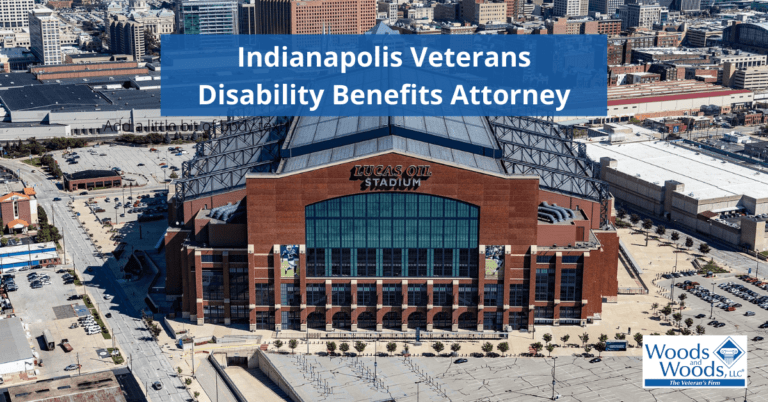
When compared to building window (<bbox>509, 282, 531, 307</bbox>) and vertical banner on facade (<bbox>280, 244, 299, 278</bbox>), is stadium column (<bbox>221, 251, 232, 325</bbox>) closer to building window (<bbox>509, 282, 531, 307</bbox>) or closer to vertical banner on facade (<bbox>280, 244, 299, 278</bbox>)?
vertical banner on facade (<bbox>280, 244, 299, 278</bbox>)

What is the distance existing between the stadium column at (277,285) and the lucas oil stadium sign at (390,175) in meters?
16.6

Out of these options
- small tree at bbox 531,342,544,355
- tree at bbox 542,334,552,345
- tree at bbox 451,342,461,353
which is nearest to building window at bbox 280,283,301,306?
tree at bbox 451,342,461,353

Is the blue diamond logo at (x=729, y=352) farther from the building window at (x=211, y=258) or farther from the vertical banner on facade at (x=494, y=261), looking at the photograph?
the building window at (x=211, y=258)

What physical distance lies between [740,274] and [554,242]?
51.9 metres

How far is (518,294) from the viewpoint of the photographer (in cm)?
15700

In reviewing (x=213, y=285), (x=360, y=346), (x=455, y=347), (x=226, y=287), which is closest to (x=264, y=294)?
(x=226, y=287)

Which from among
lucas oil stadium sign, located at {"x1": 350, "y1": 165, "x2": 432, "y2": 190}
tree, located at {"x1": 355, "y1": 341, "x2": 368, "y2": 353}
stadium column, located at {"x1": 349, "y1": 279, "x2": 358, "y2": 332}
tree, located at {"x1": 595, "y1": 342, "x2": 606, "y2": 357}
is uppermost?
lucas oil stadium sign, located at {"x1": 350, "y1": 165, "x2": 432, "y2": 190}

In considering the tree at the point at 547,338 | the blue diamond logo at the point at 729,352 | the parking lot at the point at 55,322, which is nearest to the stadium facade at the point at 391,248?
the tree at the point at 547,338

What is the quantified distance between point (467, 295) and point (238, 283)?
36208mm

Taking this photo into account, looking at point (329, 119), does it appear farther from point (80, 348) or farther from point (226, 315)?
point (80, 348)

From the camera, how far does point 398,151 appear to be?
15188cm

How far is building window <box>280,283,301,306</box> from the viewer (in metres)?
157

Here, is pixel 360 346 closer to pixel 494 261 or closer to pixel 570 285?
pixel 494 261

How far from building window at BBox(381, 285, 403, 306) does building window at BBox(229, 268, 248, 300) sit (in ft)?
71.8
